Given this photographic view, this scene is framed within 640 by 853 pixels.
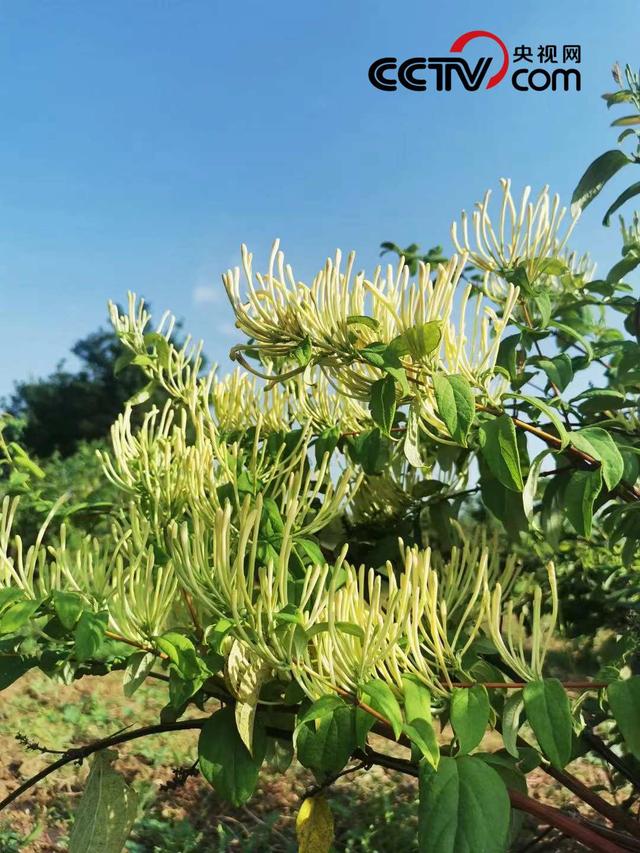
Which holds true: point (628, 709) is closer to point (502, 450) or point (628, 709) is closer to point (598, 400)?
point (502, 450)

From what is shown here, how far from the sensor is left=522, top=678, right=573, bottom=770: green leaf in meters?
0.90

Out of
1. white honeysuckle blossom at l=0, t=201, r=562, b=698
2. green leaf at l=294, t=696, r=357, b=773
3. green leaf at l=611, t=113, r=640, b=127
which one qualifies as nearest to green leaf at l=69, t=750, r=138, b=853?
white honeysuckle blossom at l=0, t=201, r=562, b=698

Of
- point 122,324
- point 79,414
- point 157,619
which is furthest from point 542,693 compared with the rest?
point 79,414

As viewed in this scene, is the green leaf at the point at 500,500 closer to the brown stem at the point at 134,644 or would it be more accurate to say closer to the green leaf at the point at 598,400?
the green leaf at the point at 598,400

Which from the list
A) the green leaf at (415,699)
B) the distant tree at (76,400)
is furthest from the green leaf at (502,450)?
the distant tree at (76,400)

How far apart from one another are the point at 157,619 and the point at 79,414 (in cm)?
1261

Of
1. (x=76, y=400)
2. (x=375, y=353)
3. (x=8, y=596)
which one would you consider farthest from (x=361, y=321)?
(x=76, y=400)

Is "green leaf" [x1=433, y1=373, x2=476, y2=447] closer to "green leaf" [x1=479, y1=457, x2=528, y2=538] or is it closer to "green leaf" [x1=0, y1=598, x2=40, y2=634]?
"green leaf" [x1=479, y1=457, x2=528, y2=538]

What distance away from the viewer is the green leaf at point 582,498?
110 cm

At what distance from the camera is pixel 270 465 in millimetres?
1517

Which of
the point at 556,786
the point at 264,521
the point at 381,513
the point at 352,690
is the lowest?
the point at 556,786

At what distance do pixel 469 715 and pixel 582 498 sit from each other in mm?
334

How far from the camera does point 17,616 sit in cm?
Answer: 104

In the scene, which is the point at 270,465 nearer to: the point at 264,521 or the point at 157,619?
the point at 264,521
